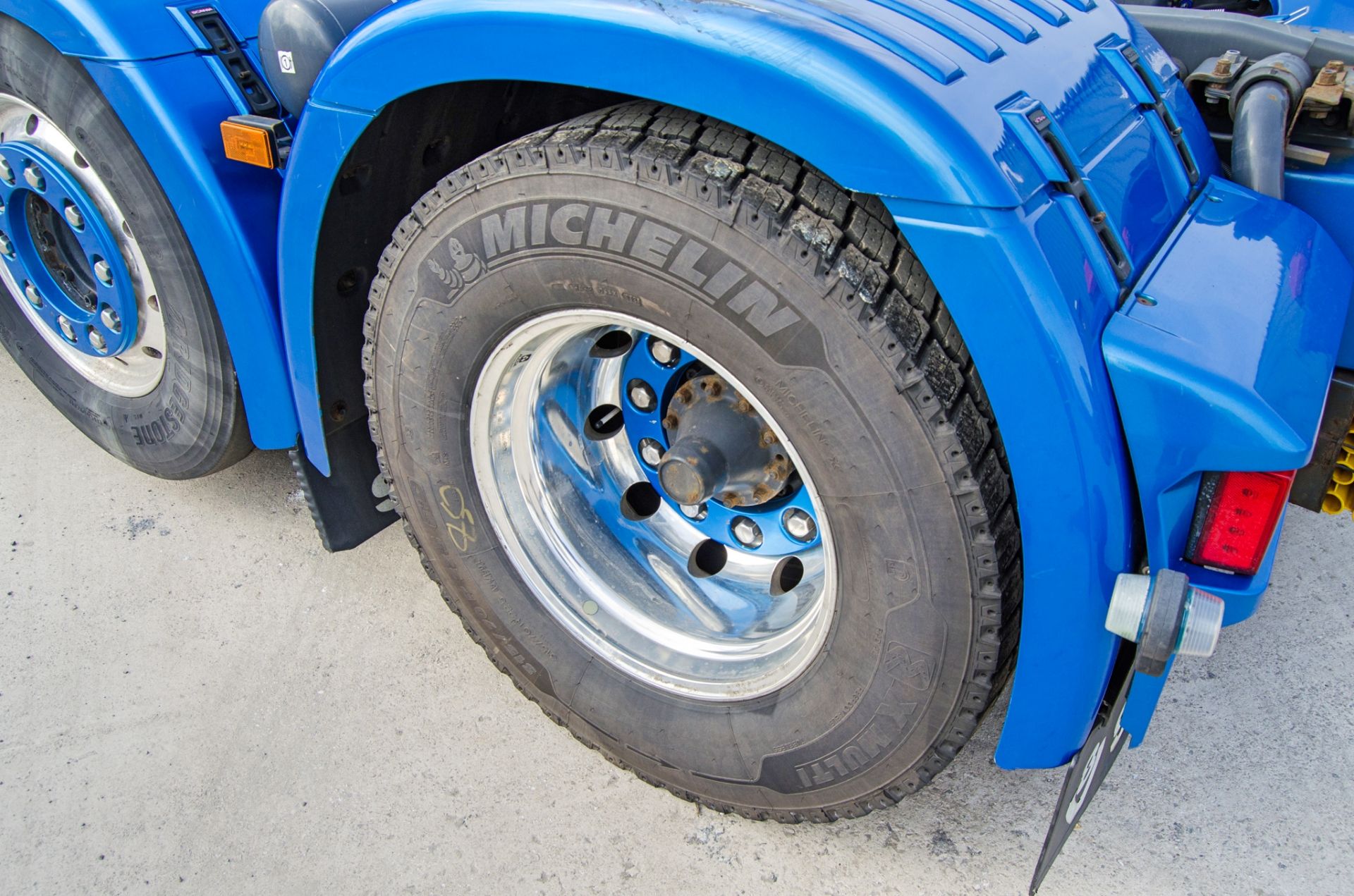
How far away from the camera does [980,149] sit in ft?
3.79

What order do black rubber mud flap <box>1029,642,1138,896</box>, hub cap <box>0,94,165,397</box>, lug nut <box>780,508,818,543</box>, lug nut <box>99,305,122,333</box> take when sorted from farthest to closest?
1. lug nut <box>99,305,122,333</box>
2. hub cap <box>0,94,165,397</box>
3. lug nut <box>780,508,818,543</box>
4. black rubber mud flap <box>1029,642,1138,896</box>

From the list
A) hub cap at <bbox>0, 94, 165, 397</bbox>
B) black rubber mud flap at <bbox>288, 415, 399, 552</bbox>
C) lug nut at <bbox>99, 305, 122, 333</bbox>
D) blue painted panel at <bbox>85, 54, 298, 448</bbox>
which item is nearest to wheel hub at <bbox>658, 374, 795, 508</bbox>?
black rubber mud flap at <bbox>288, 415, 399, 552</bbox>

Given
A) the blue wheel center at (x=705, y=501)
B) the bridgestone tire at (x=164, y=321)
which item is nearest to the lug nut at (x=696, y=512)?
the blue wheel center at (x=705, y=501)

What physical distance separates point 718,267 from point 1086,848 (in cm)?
144

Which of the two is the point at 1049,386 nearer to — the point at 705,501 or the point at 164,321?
the point at 705,501

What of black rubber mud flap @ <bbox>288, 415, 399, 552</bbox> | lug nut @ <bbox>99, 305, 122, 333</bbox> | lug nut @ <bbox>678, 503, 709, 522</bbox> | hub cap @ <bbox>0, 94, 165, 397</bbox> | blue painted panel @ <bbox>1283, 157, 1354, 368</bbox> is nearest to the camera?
blue painted panel @ <bbox>1283, 157, 1354, 368</bbox>

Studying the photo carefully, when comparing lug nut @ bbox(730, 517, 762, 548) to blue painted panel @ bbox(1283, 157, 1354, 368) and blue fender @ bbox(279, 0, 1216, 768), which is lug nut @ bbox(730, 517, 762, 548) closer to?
blue fender @ bbox(279, 0, 1216, 768)

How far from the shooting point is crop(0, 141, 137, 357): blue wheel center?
89.8 inches

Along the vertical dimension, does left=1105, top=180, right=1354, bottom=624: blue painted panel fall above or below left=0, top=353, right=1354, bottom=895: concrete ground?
above

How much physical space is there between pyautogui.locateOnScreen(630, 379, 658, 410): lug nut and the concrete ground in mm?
801

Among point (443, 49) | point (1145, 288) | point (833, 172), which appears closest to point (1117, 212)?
point (1145, 288)

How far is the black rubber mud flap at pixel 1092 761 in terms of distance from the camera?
1487 millimetres

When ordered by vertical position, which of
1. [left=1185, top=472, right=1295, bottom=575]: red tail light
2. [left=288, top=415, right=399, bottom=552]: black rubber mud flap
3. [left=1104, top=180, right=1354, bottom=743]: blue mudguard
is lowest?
[left=288, top=415, right=399, bottom=552]: black rubber mud flap

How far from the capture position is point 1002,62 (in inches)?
53.1
